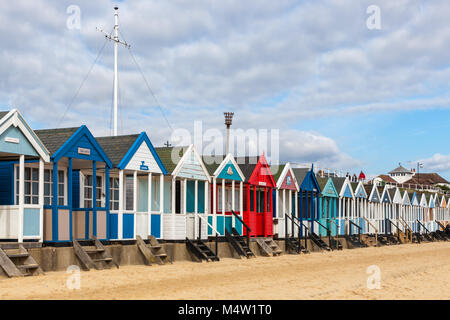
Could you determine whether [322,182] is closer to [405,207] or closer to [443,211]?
[405,207]

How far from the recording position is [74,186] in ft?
66.3

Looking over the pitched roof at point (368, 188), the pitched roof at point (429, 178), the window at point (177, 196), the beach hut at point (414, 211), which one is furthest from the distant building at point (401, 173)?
the window at point (177, 196)

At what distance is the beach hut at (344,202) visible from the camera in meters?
37.3

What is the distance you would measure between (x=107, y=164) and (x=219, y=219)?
278 inches

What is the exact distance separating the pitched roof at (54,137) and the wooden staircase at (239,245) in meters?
8.91

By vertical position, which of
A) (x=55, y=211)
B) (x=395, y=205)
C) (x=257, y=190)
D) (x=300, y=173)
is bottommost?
(x=395, y=205)

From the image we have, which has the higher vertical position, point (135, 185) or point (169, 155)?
point (169, 155)

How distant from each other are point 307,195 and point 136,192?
1391cm

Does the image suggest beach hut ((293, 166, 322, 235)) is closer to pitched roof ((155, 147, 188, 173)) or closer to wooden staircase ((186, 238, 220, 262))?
wooden staircase ((186, 238, 220, 262))

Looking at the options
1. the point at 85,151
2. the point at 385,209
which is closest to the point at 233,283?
the point at 85,151

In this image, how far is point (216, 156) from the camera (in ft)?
83.0

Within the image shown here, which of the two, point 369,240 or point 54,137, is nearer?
point 54,137

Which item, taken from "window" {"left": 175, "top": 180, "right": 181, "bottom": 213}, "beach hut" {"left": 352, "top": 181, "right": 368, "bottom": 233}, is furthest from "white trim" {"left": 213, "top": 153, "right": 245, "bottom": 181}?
"beach hut" {"left": 352, "top": 181, "right": 368, "bottom": 233}
